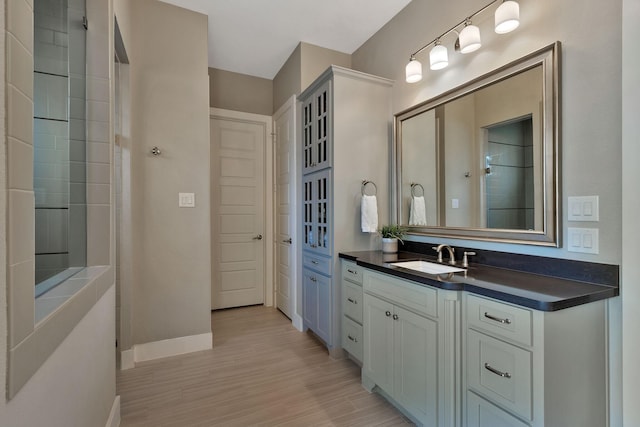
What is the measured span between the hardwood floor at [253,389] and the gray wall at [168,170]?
1.12 ft

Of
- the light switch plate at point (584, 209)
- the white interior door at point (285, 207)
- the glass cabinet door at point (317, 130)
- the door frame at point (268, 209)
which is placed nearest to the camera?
the light switch plate at point (584, 209)

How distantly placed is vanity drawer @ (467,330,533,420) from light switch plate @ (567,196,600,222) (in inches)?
28.4

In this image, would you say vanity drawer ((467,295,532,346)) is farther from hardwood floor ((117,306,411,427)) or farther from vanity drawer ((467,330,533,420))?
hardwood floor ((117,306,411,427))

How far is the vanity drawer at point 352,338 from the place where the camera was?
2.17 meters

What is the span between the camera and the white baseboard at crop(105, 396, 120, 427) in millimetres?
1588

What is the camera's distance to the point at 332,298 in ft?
A: 8.02

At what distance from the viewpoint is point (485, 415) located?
1.28 meters

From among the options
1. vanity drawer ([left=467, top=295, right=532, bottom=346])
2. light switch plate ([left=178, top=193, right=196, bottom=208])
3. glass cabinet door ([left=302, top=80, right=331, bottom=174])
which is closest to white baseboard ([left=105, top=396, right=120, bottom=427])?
light switch plate ([left=178, top=193, right=196, bottom=208])

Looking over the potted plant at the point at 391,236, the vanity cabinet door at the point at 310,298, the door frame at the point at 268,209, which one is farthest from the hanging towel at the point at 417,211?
the door frame at the point at 268,209

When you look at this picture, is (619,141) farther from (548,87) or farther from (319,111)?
(319,111)

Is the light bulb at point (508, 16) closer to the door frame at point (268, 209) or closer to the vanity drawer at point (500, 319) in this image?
the vanity drawer at point (500, 319)

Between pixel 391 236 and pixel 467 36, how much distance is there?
1402mm

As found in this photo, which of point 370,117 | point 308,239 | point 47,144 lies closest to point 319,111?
point 370,117

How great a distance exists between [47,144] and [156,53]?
1.62 m
